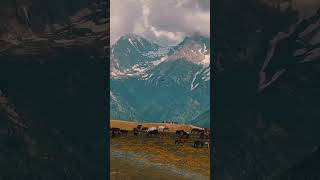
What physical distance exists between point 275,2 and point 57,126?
6.59 m

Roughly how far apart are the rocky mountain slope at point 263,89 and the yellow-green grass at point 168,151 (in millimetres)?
17592

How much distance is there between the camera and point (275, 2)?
1409 centimetres

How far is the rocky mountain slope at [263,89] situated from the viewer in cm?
1387

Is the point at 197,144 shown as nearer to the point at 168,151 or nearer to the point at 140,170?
the point at 168,151

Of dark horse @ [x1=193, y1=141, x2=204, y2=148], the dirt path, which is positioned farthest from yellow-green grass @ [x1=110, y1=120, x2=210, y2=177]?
the dirt path

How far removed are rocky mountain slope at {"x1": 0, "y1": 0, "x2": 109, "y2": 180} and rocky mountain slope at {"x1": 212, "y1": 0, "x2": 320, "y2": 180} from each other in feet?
10.6

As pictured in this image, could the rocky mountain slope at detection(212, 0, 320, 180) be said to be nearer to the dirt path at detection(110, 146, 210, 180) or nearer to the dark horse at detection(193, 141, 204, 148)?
the dirt path at detection(110, 146, 210, 180)

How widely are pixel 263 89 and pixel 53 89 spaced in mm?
5569

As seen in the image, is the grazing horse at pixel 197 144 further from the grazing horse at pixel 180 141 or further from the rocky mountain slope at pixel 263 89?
the rocky mountain slope at pixel 263 89

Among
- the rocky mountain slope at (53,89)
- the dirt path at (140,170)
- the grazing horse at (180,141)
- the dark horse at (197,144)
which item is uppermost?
the rocky mountain slope at (53,89)

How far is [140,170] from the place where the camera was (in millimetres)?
29906

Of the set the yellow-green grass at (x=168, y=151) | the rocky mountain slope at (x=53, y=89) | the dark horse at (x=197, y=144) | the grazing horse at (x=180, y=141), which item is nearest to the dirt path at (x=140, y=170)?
the yellow-green grass at (x=168, y=151)

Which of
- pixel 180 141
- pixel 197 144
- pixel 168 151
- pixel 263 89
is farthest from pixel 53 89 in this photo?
pixel 197 144

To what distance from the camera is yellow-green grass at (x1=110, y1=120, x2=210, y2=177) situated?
33.9m
